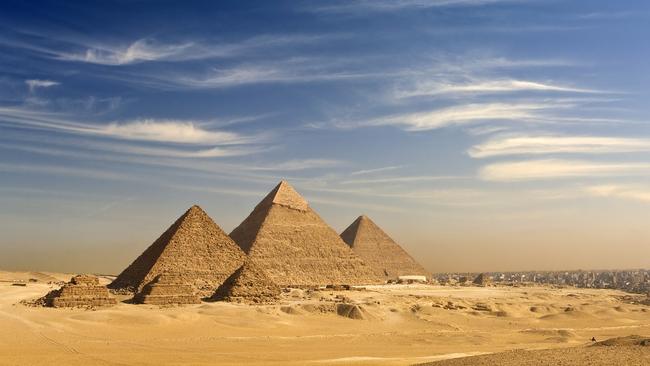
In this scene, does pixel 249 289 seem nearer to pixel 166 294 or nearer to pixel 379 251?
pixel 166 294

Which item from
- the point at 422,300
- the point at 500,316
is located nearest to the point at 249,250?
the point at 422,300

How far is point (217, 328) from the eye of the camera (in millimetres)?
24625

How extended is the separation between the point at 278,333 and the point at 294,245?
3295cm

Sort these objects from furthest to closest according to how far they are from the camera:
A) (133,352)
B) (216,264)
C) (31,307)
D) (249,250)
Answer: (249,250) < (216,264) < (31,307) < (133,352)

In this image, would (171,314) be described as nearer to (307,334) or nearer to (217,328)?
(217,328)

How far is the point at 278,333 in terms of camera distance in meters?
24.4

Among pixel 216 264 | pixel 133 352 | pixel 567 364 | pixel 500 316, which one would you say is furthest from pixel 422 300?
pixel 567 364

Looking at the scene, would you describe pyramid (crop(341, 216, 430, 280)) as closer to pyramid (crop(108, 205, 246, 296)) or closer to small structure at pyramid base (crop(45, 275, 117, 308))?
pyramid (crop(108, 205, 246, 296))

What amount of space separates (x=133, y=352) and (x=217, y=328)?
6.53m

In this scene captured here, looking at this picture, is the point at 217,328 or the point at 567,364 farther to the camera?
the point at 217,328

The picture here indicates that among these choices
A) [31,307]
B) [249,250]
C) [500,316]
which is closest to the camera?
[31,307]

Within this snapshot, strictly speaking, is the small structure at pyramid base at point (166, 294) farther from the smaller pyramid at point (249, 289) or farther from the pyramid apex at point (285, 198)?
the pyramid apex at point (285, 198)

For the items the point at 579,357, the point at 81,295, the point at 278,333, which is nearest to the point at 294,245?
the point at 81,295

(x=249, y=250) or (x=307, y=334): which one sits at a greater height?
(x=249, y=250)
